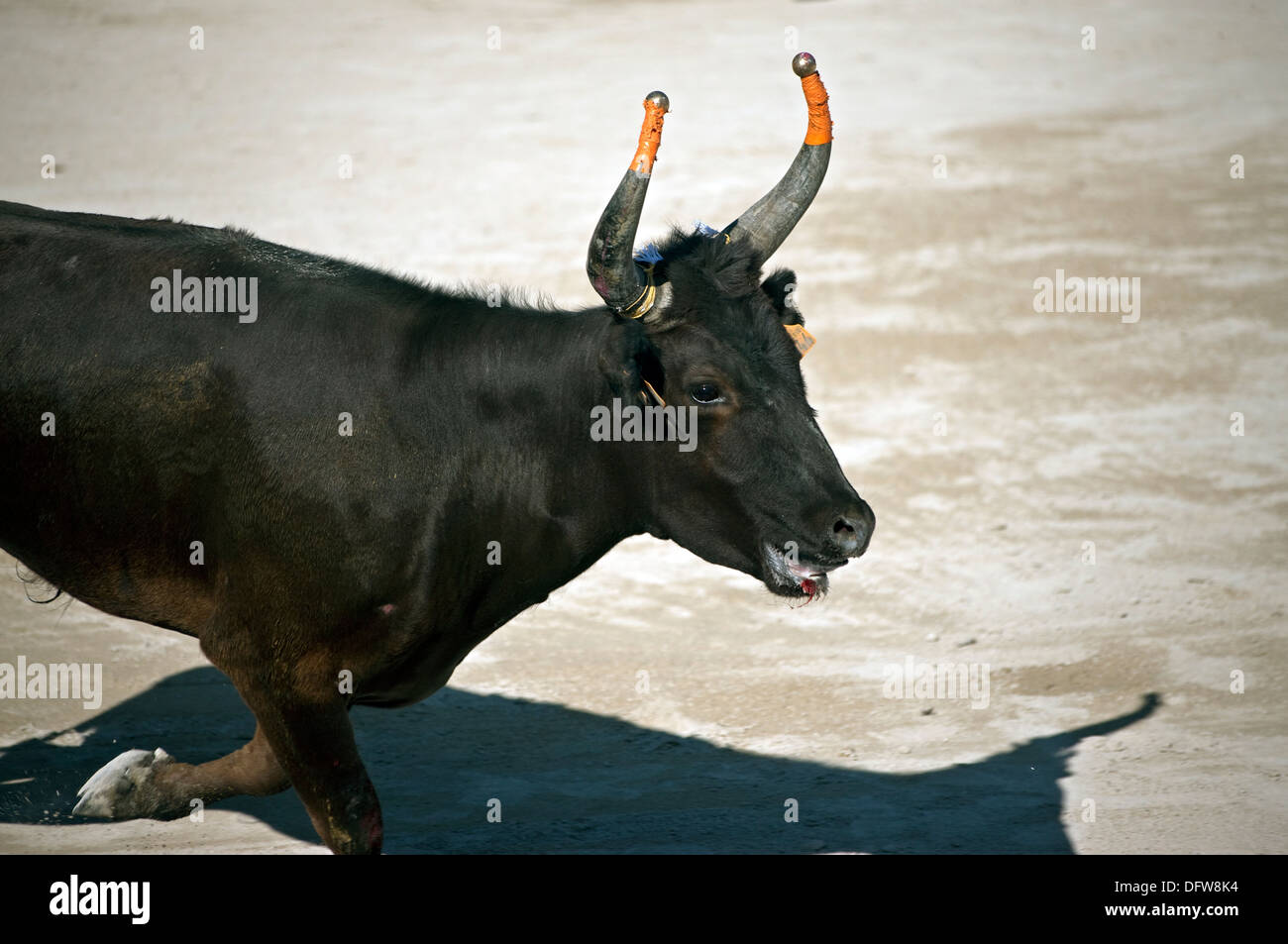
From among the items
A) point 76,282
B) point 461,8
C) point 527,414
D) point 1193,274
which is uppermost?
point 461,8

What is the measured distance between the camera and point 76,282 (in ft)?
23.6

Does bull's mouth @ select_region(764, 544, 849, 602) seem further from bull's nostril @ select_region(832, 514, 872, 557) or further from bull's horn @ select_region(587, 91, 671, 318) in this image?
bull's horn @ select_region(587, 91, 671, 318)

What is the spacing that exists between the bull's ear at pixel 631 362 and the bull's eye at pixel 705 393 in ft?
0.52

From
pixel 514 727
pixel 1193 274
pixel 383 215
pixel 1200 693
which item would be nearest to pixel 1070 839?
pixel 1200 693

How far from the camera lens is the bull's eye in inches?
265

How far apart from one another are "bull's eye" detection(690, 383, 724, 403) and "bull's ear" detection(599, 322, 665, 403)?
0.16 metres

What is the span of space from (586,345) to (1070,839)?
3808 mm

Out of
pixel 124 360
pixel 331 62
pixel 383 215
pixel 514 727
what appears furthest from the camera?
pixel 331 62

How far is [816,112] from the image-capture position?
6.97m

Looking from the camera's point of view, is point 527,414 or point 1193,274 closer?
point 527,414

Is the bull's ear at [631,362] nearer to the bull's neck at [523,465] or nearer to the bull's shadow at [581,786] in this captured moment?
the bull's neck at [523,465]

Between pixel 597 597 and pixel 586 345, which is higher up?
pixel 586 345

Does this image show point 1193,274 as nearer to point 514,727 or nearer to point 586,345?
point 514,727

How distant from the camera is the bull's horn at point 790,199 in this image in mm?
7082
